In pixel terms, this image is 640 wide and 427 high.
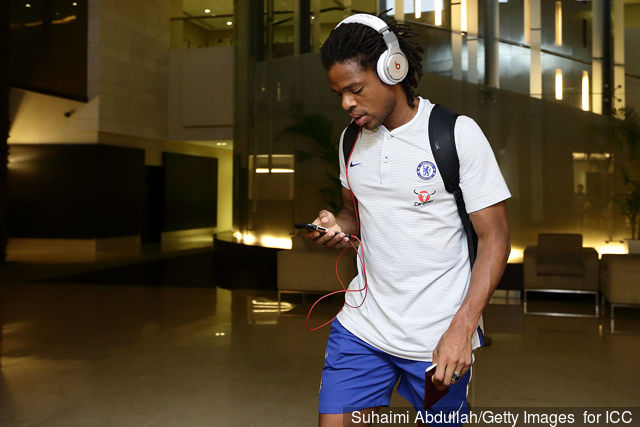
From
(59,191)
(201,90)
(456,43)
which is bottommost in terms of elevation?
(59,191)

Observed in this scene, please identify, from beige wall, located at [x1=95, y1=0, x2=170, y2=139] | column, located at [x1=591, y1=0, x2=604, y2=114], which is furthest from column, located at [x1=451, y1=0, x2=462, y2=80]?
beige wall, located at [x1=95, y1=0, x2=170, y2=139]

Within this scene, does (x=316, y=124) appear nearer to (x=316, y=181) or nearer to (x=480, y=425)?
(x=316, y=181)

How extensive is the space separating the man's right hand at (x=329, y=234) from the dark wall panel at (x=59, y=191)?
509 inches

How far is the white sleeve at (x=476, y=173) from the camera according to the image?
145 centimetres

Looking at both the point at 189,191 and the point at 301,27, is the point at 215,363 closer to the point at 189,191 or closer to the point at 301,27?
the point at 301,27

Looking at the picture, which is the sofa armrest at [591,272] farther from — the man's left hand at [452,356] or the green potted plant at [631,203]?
the man's left hand at [452,356]

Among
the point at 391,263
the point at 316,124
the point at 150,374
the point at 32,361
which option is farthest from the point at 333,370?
the point at 316,124

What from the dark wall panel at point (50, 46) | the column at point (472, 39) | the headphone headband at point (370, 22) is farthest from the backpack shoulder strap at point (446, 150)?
the dark wall panel at point (50, 46)

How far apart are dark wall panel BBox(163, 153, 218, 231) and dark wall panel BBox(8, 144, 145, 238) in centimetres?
307

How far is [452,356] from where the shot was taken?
4.53ft

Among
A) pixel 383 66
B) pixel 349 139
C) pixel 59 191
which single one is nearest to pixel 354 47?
pixel 383 66

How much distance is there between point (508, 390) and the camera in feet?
13.1

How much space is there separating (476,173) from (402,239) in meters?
0.24

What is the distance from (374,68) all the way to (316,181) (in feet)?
27.2
